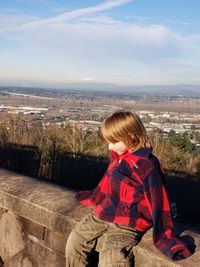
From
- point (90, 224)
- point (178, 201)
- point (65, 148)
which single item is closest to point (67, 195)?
point (90, 224)

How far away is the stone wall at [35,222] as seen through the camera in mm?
2508

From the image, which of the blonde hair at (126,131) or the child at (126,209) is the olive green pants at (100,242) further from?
the blonde hair at (126,131)

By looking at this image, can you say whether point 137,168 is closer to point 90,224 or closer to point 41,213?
point 90,224

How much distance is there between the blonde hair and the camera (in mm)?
2391

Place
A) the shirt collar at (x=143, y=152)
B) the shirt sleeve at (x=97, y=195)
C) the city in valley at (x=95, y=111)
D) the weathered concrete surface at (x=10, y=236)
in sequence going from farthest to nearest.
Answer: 1. the city in valley at (x=95, y=111)
2. the weathered concrete surface at (x=10, y=236)
3. the shirt sleeve at (x=97, y=195)
4. the shirt collar at (x=143, y=152)

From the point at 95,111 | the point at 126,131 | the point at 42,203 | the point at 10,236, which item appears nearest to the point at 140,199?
the point at 126,131

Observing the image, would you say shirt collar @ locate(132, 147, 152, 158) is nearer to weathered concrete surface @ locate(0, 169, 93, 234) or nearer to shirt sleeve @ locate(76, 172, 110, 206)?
shirt sleeve @ locate(76, 172, 110, 206)

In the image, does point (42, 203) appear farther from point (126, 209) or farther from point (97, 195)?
point (126, 209)

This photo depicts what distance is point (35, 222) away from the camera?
2.64 meters

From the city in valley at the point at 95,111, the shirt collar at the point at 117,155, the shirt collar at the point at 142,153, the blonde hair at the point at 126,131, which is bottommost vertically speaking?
the city in valley at the point at 95,111

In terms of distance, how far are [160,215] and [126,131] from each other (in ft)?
1.60

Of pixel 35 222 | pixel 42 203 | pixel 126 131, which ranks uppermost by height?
pixel 126 131

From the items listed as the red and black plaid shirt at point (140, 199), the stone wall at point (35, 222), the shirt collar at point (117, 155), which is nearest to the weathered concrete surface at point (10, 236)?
the stone wall at point (35, 222)

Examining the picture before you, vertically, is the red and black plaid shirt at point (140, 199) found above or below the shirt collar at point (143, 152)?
below
